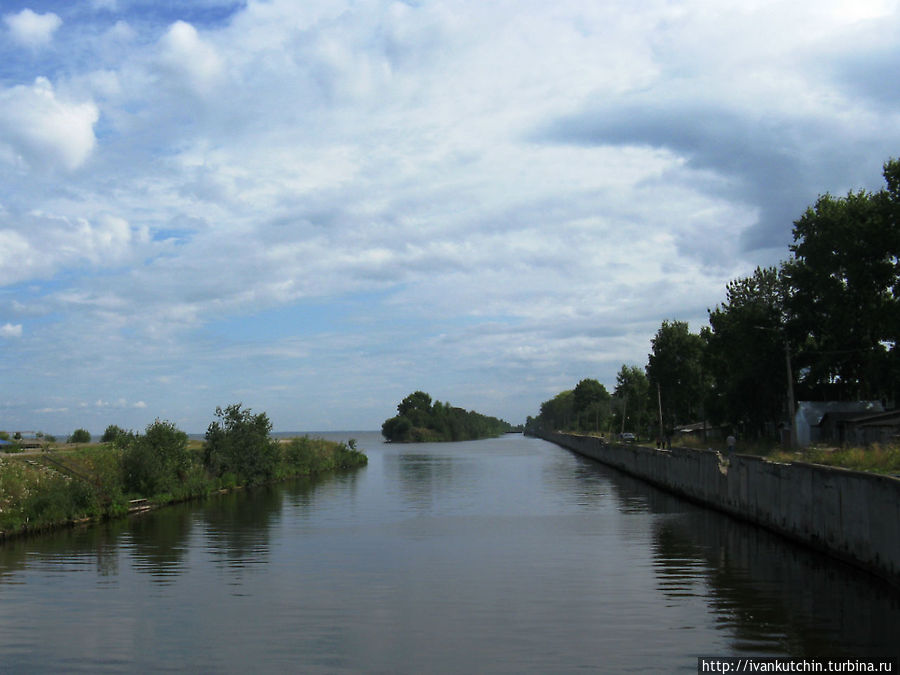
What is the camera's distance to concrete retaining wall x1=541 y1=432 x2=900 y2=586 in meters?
20.2

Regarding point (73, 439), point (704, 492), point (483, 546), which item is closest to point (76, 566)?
point (483, 546)

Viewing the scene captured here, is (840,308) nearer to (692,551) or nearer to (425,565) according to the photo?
(692,551)

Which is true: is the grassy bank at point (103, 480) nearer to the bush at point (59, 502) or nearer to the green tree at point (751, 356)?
the bush at point (59, 502)

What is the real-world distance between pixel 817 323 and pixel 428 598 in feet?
225

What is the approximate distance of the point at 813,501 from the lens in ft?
86.7

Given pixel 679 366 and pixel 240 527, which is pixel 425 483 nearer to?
pixel 240 527

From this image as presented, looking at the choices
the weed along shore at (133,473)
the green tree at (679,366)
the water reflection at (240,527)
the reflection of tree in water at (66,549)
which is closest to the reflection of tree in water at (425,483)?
the water reflection at (240,527)

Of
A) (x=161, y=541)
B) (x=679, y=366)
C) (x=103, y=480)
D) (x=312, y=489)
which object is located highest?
(x=679, y=366)

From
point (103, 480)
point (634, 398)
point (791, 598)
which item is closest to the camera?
point (791, 598)

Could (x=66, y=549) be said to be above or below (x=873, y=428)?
below

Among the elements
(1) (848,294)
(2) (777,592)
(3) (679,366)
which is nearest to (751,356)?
(1) (848,294)

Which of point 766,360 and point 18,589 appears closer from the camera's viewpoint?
point 18,589

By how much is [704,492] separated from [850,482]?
73.0 feet

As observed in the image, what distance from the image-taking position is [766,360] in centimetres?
7838
